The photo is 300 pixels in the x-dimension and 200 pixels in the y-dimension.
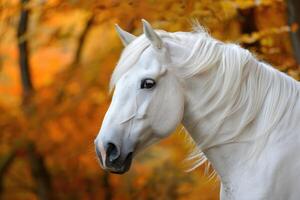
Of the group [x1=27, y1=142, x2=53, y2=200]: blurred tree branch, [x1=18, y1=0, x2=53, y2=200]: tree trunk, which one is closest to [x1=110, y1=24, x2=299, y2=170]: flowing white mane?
[x1=18, y1=0, x2=53, y2=200]: tree trunk

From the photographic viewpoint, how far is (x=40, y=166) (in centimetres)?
1308

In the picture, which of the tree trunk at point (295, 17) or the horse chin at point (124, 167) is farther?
the tree trunk at point (295, 17)

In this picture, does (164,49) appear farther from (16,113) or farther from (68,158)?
(68,158)

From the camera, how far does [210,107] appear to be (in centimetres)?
386

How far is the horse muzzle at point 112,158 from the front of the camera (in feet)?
12.1

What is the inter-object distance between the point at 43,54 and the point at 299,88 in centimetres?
1146

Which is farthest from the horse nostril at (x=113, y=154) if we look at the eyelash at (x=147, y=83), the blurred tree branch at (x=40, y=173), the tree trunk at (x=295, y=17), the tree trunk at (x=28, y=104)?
the blurred tree branch at (x=40, y=173)

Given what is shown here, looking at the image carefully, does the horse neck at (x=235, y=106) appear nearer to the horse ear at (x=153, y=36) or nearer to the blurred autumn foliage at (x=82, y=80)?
the horse ear at (x=153, y=36)

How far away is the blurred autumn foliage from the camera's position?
6785mm

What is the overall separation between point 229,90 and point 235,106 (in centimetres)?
10

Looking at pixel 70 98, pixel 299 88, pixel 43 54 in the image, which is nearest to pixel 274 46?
pixel 299 88

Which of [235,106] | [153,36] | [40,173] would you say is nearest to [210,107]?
[235,106]

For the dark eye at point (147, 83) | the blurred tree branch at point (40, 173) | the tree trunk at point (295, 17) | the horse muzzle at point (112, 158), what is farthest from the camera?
the blurred tree branch at point (40, 173)

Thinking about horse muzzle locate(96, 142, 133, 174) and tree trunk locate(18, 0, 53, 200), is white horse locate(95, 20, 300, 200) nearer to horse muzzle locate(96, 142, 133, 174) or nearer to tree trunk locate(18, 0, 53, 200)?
horse muzzle locate(96, 142, 133, 174)
